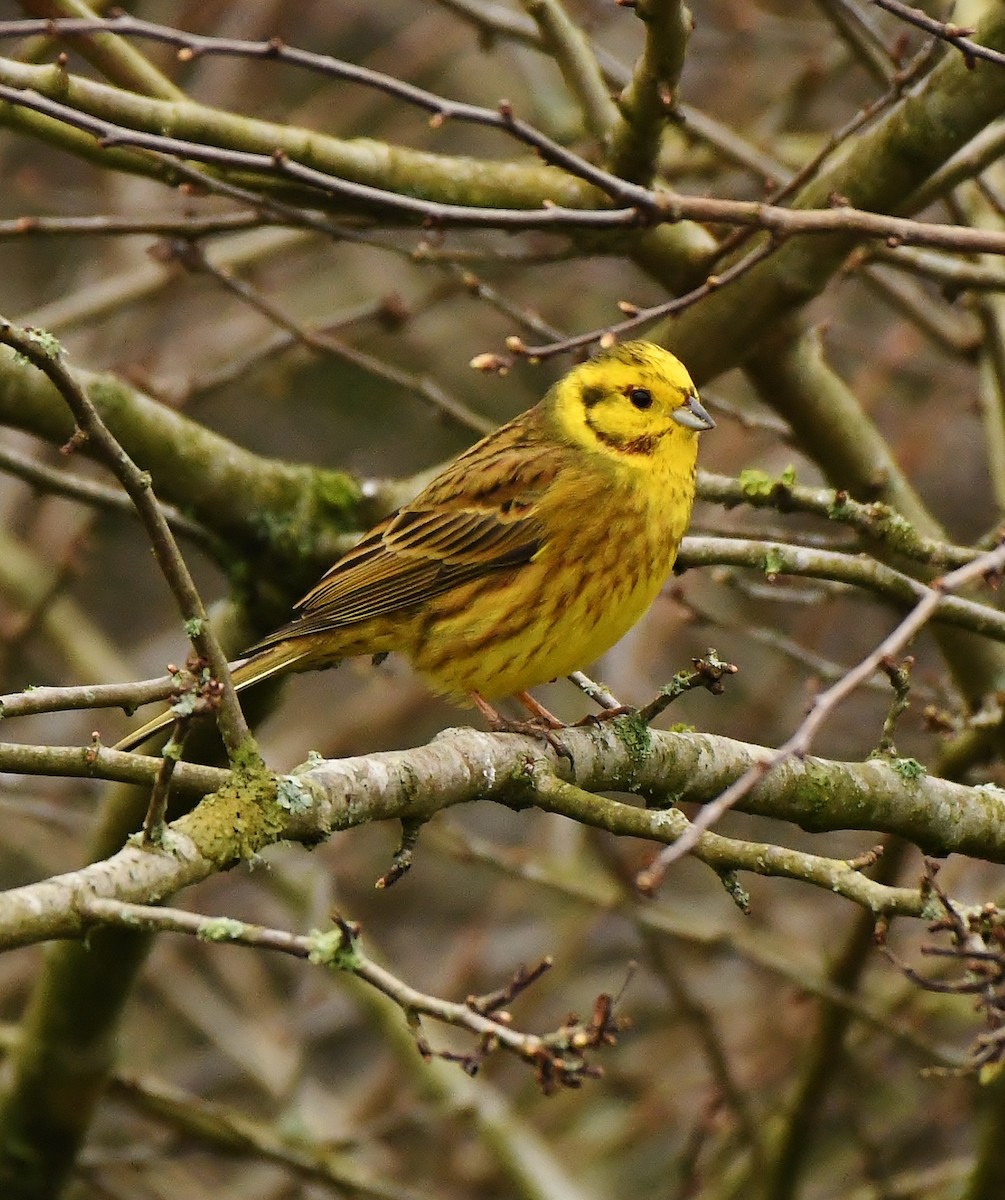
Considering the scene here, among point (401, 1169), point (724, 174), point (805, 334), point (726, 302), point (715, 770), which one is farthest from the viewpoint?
point (401, 1169)

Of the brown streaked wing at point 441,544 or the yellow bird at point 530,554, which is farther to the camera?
the brown streaked wing at point 441,544

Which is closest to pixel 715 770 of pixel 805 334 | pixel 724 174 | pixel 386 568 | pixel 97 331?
pixel 386 568

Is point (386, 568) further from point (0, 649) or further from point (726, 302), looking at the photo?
point (0, 649)

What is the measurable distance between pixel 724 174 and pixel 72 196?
145 inches

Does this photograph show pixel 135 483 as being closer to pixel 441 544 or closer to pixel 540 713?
pixel 540 713

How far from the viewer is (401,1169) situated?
279 inches

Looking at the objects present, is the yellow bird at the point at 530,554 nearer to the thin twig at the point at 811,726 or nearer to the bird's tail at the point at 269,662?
the bird's tail at the point at 269,662

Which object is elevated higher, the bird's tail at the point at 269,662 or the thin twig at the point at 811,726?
the bird's tail at the point at 269,662

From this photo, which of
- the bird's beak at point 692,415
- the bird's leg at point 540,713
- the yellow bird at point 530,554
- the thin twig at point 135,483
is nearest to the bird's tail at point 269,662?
the yellow bird at point 530,554

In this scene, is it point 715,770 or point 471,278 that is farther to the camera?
point 471,278

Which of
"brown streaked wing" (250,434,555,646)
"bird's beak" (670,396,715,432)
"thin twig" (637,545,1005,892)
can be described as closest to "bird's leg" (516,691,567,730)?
"brown streaked wing" (250,434,555,646)

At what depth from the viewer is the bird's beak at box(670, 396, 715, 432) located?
173 inches

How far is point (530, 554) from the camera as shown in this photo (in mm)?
4441

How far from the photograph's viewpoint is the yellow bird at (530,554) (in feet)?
14.0
